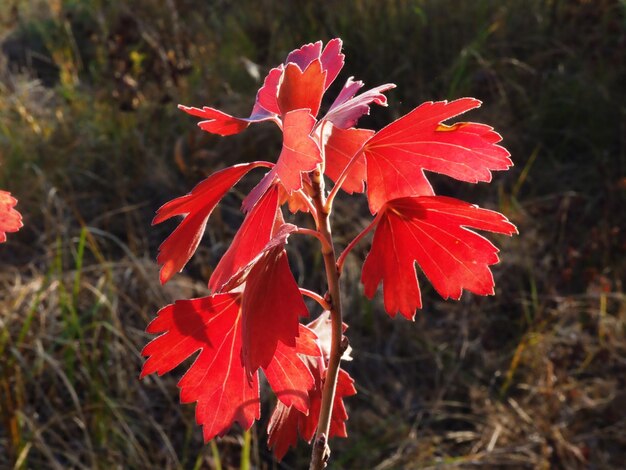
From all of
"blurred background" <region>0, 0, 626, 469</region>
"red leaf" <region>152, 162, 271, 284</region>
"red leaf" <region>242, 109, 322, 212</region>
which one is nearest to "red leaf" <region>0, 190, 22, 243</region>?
"red leaf" <region>152, 162, 271, 284</region>

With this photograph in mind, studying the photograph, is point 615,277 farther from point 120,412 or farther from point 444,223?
point 444,223

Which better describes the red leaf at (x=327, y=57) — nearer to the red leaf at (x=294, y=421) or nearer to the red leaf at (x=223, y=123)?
the red leaf at (x=223, y=123)

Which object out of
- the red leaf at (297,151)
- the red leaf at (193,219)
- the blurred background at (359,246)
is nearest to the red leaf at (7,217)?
the red leaf at (193,219)

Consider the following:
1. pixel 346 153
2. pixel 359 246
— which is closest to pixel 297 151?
pixel 346 153

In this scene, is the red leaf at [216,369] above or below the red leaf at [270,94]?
below

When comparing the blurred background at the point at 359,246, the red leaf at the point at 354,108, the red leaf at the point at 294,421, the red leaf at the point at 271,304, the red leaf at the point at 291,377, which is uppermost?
the red leaf at the point at 354,108

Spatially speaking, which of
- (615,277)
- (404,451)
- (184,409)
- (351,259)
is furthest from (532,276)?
(184,409)

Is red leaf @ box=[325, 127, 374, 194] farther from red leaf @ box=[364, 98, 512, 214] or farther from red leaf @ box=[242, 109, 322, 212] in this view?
red leaf @ box=[242, 109, 322, 212]
